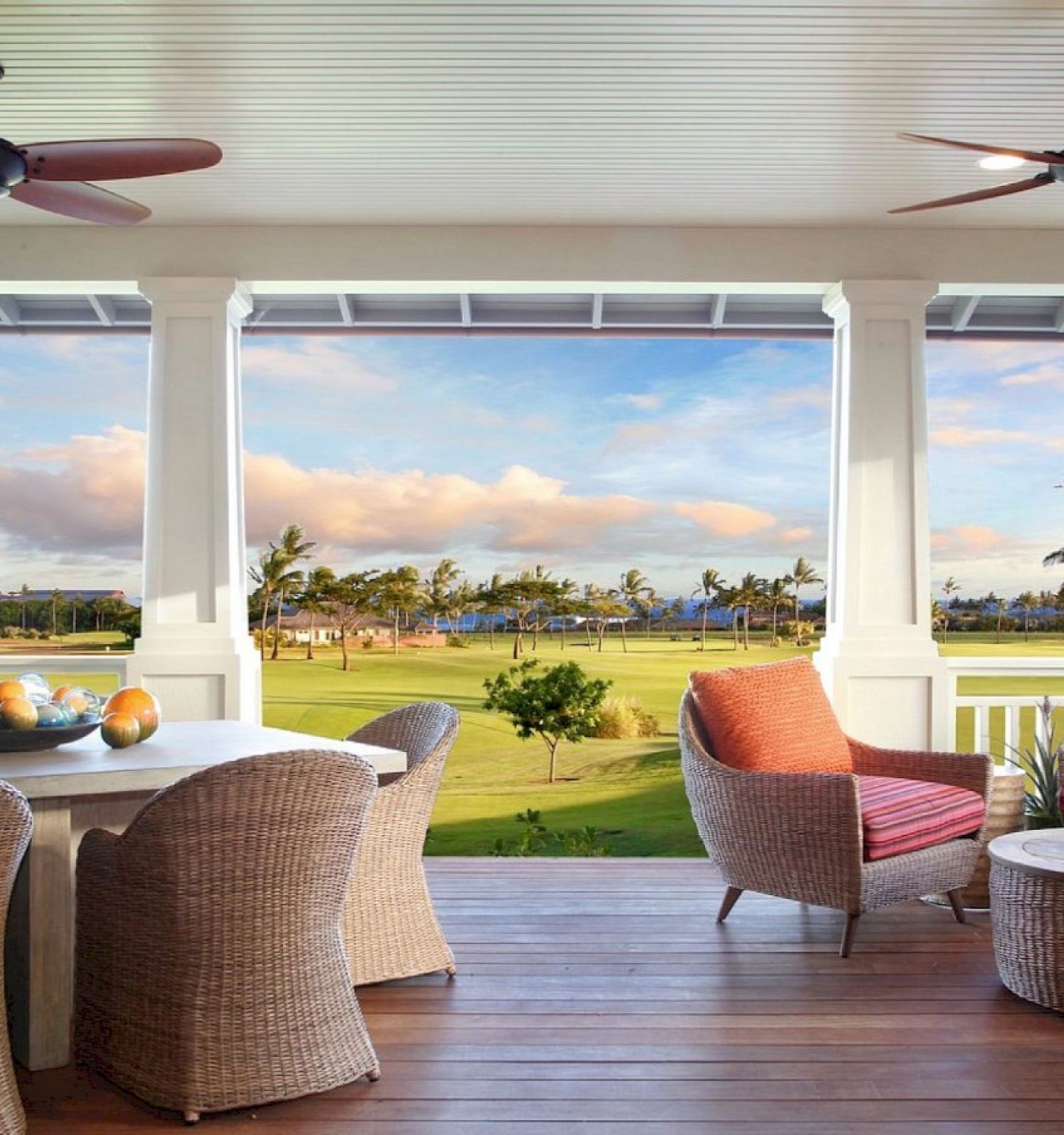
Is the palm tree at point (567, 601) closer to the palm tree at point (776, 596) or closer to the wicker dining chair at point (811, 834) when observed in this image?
the palm tree at point (776, 596)

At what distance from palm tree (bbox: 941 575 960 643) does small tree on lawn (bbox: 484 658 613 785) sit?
2276mm

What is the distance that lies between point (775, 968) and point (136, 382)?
21.4ft

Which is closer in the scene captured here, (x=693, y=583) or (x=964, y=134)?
(x=964, y=134)

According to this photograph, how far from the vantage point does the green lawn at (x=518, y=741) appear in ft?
27.8

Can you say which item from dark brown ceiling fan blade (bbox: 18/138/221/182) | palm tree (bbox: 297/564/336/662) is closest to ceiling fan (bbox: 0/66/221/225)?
dark brown ceiling fan blade (bbox: 18/138/221/182)

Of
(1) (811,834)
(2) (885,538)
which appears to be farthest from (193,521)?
(2) (885,538)

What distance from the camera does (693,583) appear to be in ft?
28.5

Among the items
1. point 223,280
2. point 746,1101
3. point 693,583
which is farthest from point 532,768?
point 746,1101

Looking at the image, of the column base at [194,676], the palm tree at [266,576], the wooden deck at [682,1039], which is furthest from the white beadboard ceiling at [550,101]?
the palm tree at [266,576]

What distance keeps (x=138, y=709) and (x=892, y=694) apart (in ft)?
10.7

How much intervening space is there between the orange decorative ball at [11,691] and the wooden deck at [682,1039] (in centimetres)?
91

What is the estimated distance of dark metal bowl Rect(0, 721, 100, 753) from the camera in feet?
9.88

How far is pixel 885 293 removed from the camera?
533 centimetres

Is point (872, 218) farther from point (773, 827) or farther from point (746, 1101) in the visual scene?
point (746, 1101)
